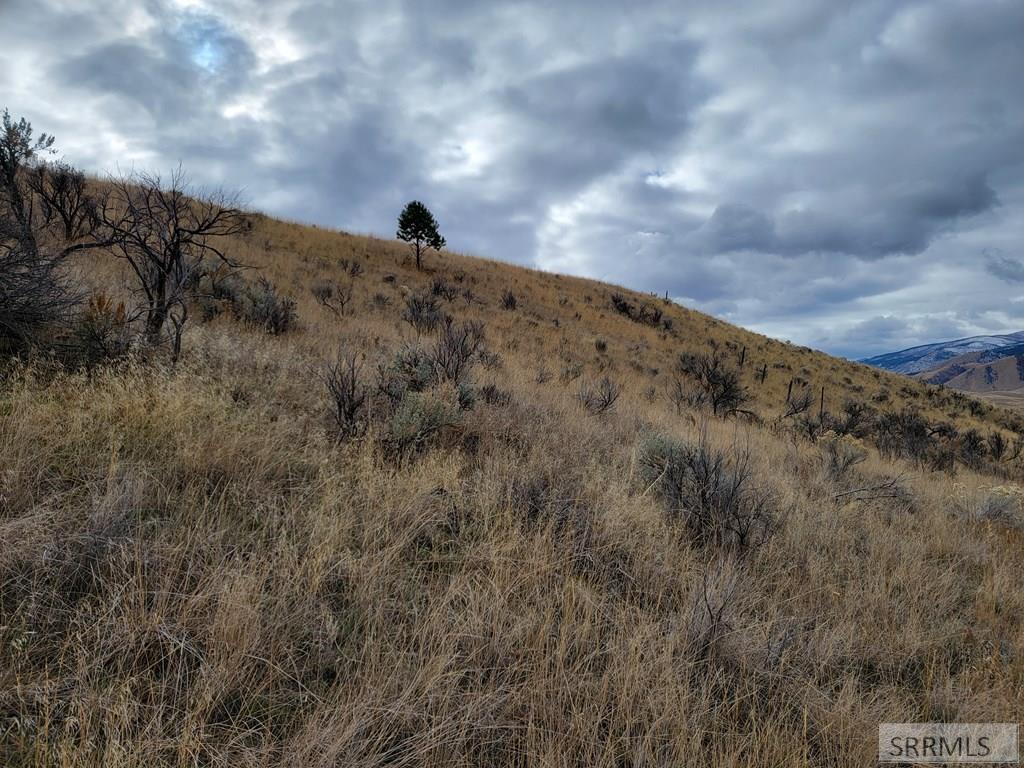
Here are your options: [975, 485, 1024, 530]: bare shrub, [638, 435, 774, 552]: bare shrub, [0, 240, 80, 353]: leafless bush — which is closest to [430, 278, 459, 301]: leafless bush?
[0, 240, 80, 353]: leafless bush

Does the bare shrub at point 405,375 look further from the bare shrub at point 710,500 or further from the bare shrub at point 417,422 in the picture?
the bare shrub at point 710,500

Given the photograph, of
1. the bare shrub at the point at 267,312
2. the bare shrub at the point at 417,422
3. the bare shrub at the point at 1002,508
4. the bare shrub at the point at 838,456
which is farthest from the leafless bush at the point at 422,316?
the bare shrub at the point at 1002,508

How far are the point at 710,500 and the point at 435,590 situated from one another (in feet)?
8.39

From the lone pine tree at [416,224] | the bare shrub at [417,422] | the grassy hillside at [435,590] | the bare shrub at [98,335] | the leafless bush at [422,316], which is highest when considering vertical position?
the lone pine tree at [416,224]

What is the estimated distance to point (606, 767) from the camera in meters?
1.70

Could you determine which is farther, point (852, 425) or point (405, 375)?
point (852, 425)

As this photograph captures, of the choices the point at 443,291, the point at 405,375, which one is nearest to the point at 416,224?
the point at 443,291

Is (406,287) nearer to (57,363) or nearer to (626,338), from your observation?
(626,338)

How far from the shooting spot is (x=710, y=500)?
3.87m

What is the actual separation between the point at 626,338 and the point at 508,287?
275 inches

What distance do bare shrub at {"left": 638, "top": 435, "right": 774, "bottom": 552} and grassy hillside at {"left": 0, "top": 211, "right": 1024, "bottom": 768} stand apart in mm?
30

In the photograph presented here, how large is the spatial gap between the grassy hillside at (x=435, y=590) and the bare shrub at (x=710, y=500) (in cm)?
3

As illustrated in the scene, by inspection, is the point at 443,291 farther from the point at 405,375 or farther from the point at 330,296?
the point at 405,375

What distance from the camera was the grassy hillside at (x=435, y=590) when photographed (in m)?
1.72
